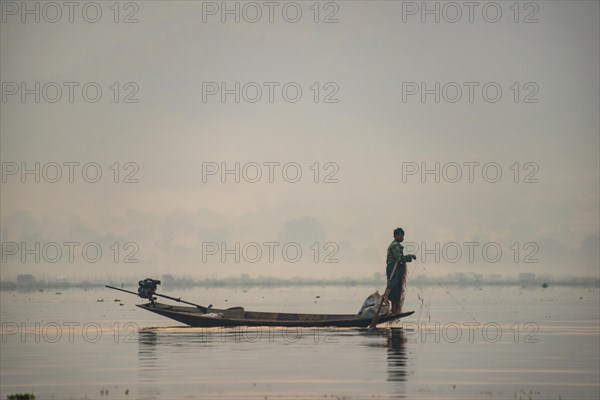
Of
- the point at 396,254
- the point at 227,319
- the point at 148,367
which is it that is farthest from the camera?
the point at 227,319

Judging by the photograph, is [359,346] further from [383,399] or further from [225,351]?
[383,399]

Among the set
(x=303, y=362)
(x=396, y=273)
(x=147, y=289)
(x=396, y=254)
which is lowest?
(x=303, y=362)

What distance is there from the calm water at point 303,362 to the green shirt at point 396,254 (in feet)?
9.41

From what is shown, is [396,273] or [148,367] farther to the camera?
[396,273]

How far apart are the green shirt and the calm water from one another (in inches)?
113

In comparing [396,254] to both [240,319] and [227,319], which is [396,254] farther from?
[227,319]

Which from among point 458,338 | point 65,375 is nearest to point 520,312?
point 458,338

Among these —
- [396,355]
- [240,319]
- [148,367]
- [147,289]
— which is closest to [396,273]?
[240,319]

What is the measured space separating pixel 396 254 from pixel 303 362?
11.6 metres

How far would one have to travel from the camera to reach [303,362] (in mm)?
33469

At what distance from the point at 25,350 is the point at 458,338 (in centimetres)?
1600

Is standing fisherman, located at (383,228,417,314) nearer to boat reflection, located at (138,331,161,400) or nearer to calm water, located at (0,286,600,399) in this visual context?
calm water, located at (0,286,600,399)

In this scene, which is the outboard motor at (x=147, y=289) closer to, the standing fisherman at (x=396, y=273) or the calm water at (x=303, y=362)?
the calm water at (x=303, y=362)

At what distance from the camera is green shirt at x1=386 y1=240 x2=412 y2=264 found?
144 feet
